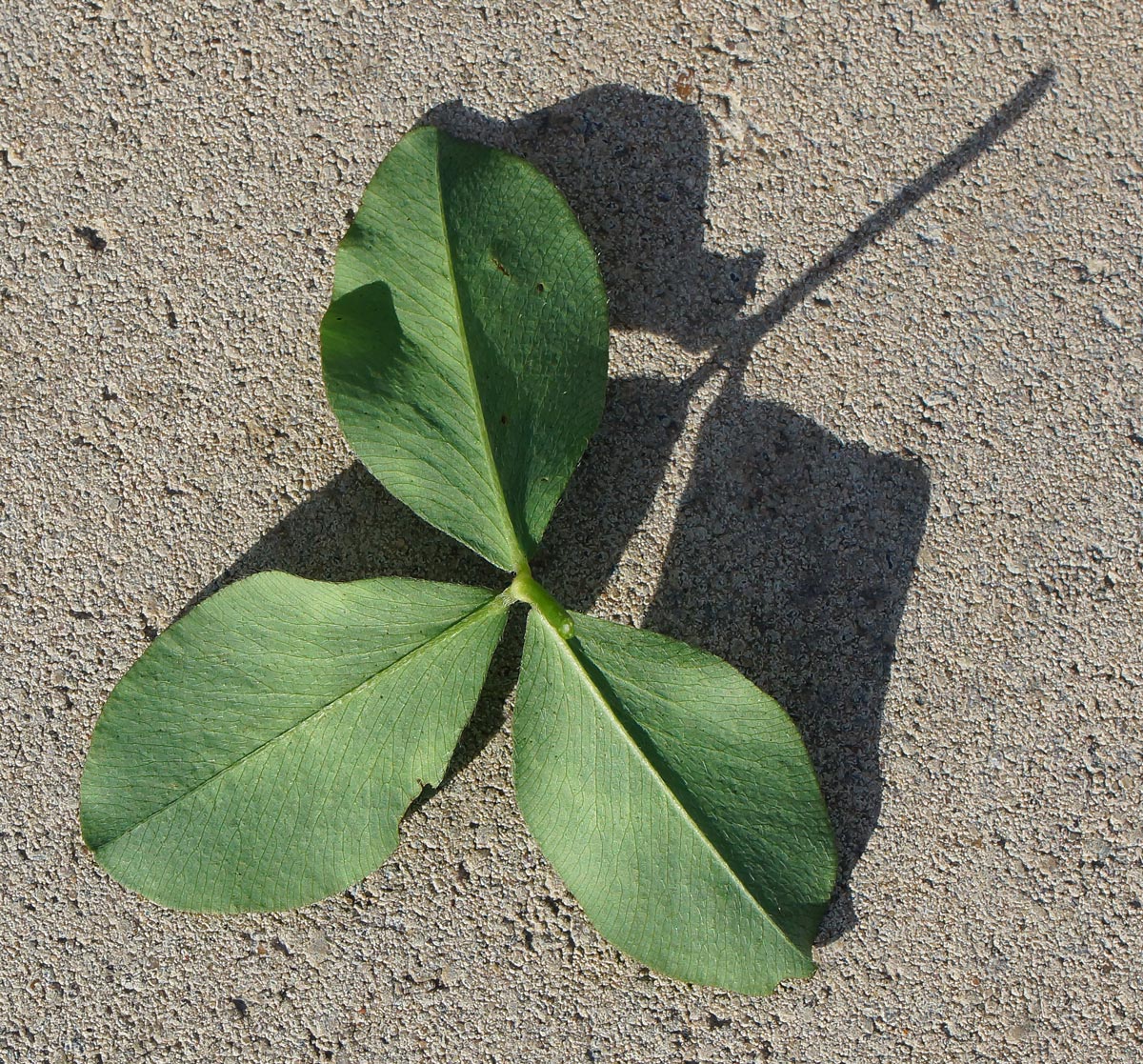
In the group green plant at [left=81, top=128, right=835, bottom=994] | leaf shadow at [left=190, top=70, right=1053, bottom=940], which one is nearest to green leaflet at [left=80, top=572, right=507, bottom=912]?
green plant at [left=81, top=128, right=835, bottom=994]

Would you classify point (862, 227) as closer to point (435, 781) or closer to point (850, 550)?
point (850, 550)

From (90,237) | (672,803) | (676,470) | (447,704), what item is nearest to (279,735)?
(447,704)

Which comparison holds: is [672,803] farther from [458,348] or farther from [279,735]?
[458,348]

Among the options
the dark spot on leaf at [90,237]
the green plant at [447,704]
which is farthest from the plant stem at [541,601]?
the dark spot on leaf at [90,237]

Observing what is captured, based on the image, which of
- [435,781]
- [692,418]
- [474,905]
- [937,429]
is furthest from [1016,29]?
[474,905]

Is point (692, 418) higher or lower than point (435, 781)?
higher

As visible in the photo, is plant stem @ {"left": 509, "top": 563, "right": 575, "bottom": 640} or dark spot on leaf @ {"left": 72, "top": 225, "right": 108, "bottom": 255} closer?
plant stem @ {"left": 509, "top": 563, "right": 575, "bottom": 640}

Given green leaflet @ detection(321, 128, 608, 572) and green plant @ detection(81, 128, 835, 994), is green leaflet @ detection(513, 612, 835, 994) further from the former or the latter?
green leaflet @ detection(321, 128, 608, 572)
